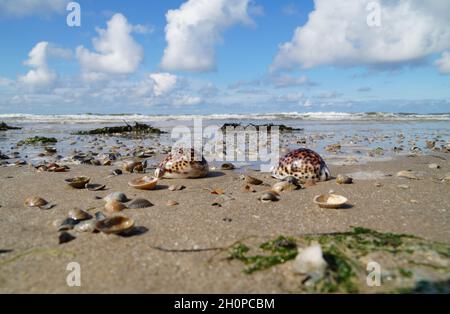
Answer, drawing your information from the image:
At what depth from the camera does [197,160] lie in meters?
5.59

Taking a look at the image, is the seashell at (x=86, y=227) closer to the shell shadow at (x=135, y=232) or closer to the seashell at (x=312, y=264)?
the shell shadow at (x=135, y=232)

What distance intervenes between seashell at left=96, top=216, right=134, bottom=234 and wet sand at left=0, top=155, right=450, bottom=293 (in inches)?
2.0

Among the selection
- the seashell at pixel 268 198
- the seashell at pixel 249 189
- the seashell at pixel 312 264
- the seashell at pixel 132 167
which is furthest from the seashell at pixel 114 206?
the seashell at pixel 132 167

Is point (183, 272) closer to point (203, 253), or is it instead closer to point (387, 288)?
point (203, 253)

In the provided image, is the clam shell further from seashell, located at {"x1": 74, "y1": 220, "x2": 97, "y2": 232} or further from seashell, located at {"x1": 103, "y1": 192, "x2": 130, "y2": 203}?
seashell, located at {"x1": 74, "y1": 220, "x2": 97, "y2": 232}

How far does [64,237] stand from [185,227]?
36.1 inches

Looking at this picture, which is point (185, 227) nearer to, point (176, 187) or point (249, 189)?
point (249, 189)

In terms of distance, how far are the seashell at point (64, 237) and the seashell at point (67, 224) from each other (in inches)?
8.6

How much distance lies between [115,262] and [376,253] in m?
1.67

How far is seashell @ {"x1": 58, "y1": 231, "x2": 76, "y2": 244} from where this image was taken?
2636mm

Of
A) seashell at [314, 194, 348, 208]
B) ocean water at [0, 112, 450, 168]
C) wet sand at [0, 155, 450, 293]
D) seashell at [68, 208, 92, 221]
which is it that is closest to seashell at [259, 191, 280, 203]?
wet sand at [0, 155, 450, 293]

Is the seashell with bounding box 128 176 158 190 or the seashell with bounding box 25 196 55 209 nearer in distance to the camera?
the seashell with bounding box 25 196 55 209

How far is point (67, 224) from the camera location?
2975 millimetres

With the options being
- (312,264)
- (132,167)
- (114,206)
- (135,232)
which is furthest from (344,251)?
(132,167)
